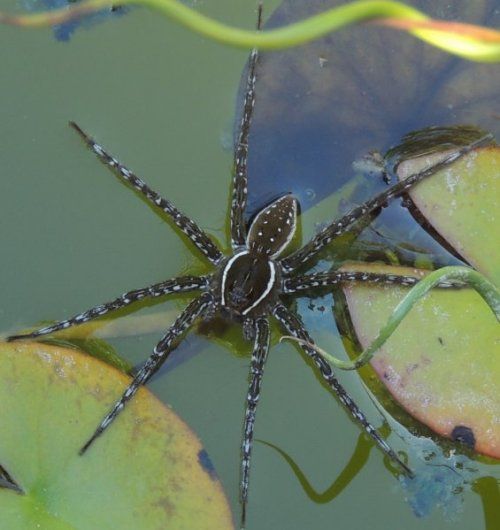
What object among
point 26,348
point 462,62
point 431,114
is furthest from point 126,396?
point 462,62

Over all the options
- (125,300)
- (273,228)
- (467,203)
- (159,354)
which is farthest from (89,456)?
(467,203)

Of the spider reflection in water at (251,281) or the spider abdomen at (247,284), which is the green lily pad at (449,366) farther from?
the spider abdomen at (247,284)

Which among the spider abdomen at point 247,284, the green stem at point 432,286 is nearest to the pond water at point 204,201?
the spider abdomen at point 247,284

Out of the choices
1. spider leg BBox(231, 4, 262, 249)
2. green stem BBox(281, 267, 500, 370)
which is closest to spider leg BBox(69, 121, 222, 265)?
spider leg BBox(231, 4, 262, 249)

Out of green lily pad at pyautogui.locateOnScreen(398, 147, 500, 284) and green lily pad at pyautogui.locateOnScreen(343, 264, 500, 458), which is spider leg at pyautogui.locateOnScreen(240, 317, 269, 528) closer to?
green lily pad at pyautogui.locateOnScreen(343, 264, 500, 458)

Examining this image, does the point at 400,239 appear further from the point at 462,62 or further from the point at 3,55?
the point at 3,55
